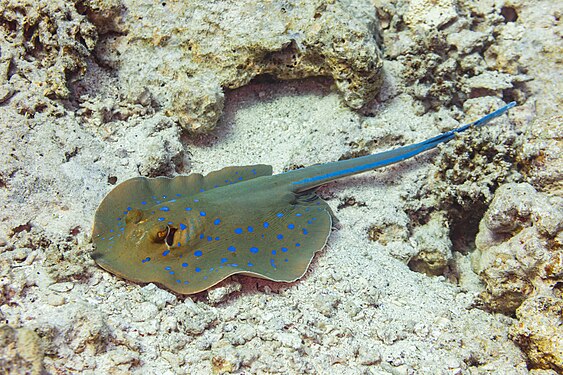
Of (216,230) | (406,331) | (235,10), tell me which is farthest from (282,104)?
(406,331)

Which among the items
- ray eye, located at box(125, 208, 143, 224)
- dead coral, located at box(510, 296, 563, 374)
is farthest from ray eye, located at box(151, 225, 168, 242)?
dead coral, located at box(510, 296, 563, 374)

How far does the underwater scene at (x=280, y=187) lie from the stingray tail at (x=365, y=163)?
0.02m

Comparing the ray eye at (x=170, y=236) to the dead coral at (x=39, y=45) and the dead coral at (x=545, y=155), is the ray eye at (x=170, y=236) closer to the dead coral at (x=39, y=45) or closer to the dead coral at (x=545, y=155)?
the dead coral at (x=39, y=45)

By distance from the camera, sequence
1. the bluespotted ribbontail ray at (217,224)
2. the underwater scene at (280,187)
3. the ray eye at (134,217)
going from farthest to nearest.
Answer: the ray eye at (134,217) → the bluespotted ribbontail ray at (217,224) → the underwater scene at (280,187)

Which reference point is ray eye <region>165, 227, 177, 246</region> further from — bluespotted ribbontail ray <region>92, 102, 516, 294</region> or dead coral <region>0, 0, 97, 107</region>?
dead coral <region>0, 0, 97, 107</region>

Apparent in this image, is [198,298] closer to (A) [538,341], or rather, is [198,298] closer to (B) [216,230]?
(B) [216,230]

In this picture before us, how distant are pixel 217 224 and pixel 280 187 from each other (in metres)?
0.86

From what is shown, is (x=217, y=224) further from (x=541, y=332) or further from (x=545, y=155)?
(x=545, y=155)

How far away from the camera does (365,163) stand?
14.5 feet

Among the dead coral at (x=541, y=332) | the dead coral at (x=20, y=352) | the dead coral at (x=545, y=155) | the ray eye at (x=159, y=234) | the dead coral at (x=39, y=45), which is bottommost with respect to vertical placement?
the dead coral at (x=541, y=332)

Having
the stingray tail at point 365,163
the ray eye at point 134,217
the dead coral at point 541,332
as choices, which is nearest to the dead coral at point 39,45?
the ray eye at point 134,217

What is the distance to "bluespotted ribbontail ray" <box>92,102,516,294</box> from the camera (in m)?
3.24

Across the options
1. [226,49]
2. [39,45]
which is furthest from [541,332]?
[39,45]

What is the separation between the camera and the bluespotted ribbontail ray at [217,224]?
3.24 meters
